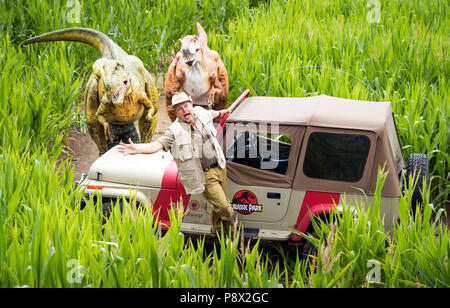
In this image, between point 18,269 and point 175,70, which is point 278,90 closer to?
point 175,70

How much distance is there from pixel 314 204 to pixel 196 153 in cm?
95

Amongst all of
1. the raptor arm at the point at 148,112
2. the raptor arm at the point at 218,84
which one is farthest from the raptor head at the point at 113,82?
the raptor arm at the point at 218,84

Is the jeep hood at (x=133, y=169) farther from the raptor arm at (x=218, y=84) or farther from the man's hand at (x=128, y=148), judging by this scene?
the raptor arm at (x=218, y=84)

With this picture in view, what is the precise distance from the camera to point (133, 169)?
4863 mm

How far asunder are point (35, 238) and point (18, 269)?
0.62 feet

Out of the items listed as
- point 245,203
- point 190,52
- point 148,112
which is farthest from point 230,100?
point 245,203

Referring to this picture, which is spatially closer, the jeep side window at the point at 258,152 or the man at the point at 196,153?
the man at the point at 196,153

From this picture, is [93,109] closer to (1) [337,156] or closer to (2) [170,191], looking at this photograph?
(2) [170,191]

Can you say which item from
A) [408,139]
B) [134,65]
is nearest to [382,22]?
[408,139]

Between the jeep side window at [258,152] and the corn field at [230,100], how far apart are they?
62 centimetres

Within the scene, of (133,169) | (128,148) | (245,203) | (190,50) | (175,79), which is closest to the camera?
(128,148)

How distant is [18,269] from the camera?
3.30 metres

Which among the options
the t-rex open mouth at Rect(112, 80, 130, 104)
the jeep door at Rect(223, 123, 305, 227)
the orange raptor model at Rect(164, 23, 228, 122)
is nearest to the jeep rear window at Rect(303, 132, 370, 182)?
the jeep door at Rect(223, 123, 305, 227)

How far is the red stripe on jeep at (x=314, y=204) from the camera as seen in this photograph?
448 centimetres
